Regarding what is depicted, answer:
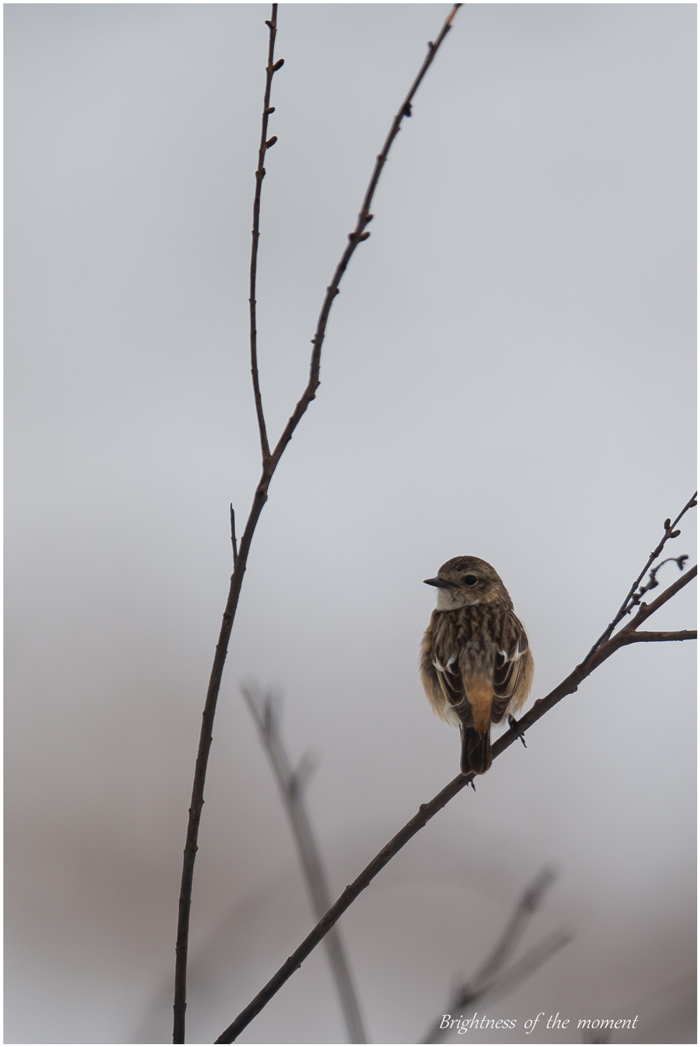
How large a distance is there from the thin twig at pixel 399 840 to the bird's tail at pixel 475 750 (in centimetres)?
57

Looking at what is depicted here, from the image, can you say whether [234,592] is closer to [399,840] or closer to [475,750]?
[399,840]

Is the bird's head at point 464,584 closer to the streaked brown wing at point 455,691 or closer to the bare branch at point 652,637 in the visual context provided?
the streaked brown wing at point 455,691

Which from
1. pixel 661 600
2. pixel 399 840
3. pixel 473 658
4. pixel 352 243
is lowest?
pixel 399 840

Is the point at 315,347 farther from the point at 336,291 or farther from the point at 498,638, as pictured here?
the point at 498,638

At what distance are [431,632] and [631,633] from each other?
250cm

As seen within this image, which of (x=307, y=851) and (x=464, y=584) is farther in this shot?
(x=464, y=584)

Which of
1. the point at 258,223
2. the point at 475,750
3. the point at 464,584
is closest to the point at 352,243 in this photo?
the point at 258,223

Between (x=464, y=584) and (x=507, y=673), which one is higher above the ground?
(x=464, y=584)

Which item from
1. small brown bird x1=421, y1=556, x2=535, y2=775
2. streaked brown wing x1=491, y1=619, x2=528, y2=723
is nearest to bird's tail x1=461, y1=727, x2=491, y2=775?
small brown bird x1=421, y1=556, x2=535, y2=775

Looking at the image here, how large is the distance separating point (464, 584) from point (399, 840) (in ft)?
10.3

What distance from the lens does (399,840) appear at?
2.51 metres

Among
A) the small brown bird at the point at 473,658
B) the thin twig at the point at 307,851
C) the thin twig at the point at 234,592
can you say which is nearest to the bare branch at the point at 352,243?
the thin twig at the point at 234,592

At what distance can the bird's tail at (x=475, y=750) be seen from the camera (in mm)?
3645

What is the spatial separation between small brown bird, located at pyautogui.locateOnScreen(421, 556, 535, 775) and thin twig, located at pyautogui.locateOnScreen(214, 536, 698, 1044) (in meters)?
0.93
